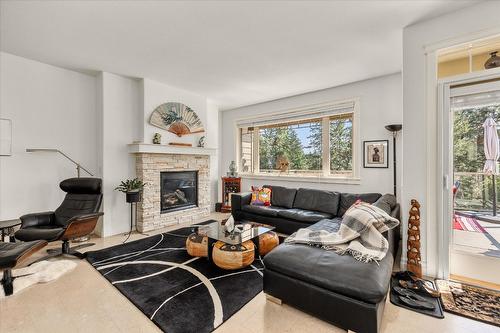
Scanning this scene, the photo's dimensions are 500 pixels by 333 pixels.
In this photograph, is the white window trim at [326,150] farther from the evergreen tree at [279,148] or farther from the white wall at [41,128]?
the white wall at [41,128]

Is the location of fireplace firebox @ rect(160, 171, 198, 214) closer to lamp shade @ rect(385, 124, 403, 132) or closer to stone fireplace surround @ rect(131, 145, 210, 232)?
stone fireplace surround @ rect(131, 145, 210, 232)

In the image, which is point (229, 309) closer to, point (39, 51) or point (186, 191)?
point (186, 191)

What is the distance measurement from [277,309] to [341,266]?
0.67 meters

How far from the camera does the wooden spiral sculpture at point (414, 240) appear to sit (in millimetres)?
2508

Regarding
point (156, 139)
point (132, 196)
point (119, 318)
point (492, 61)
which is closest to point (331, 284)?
point (119, 318)

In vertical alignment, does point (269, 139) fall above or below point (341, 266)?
above

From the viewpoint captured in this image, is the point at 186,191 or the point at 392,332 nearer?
the point at 392,332

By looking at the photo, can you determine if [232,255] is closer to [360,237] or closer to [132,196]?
[360,237]

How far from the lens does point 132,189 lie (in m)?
3.99

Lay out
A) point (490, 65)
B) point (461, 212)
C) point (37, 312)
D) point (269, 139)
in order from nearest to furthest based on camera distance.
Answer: point (37, 312) → point (490, 65) → point (461, 212) → point (269, 139)

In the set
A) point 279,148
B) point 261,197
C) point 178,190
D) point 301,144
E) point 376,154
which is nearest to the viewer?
point 376,154

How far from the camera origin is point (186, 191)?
5160 mm

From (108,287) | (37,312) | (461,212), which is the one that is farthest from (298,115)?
(37,312)

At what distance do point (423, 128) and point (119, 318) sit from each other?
3.37 meters
